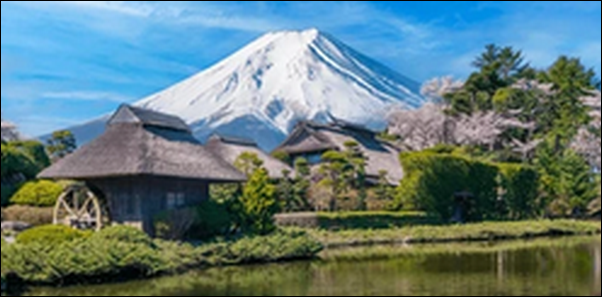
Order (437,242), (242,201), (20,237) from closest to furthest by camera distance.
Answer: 1. (20,237)
2. (242,201)
3. (437,242)

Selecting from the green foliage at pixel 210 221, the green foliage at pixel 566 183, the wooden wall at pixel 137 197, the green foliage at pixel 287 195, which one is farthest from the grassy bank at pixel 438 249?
the green foliage at pixel 566 183

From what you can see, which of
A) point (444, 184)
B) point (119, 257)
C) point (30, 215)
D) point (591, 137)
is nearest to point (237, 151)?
point (444, 184)

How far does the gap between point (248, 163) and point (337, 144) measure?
8421mm

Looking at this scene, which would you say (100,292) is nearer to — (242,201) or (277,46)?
(242,201)

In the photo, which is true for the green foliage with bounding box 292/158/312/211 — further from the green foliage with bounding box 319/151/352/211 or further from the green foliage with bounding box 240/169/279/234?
the green foliage with bounding box 240/169/279/234

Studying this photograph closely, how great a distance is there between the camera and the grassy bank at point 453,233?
26.3 meters

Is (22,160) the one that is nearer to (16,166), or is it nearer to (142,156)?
(16,166)

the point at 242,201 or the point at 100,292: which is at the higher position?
the point at 242,201

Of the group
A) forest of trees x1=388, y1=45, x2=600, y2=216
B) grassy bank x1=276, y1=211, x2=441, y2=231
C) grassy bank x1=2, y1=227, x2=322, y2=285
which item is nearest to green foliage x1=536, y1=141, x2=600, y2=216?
forest of trees x1=388, y1=45, x2=600, y2=216

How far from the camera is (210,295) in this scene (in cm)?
1291

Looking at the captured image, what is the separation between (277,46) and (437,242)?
10596 centimetres

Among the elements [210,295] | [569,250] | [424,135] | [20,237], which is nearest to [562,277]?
[210,295]

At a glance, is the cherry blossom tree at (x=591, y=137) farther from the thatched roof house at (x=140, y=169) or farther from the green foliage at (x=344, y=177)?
the thatched roof house at (x=140, y=169)

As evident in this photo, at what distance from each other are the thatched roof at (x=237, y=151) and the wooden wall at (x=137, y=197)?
35.6 ft
